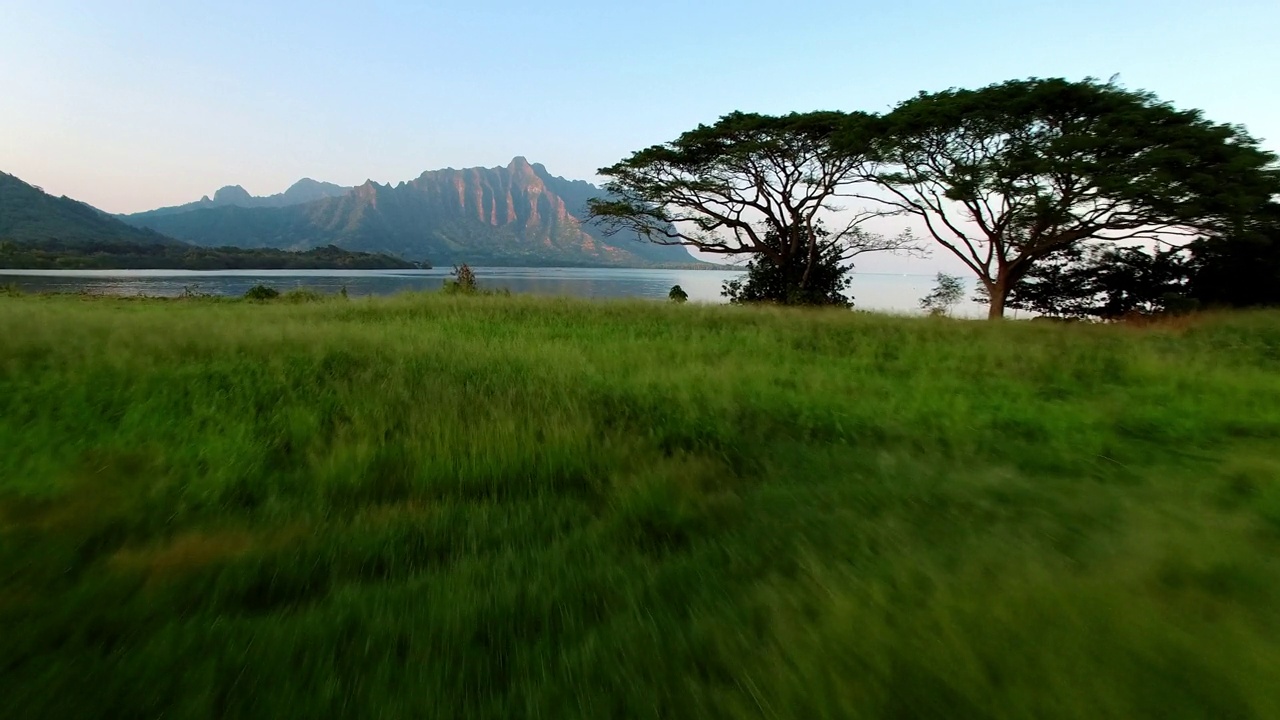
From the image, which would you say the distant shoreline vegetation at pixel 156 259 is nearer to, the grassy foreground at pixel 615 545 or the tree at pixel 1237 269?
the grassy foreground at pixel 615 545

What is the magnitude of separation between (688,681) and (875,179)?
23132 mm

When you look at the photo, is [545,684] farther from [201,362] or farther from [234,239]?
[234,239]

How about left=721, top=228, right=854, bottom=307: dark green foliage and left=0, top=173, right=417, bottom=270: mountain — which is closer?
left=721, top=228, right=854, bottom=307: dark green foliage

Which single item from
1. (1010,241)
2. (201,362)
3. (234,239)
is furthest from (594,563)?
(234,239)

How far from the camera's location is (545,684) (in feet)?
5.27

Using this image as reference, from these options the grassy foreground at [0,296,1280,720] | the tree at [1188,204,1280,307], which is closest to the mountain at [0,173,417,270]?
the grassy foreground at [0,296,1280,720]

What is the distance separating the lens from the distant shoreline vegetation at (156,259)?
206ft

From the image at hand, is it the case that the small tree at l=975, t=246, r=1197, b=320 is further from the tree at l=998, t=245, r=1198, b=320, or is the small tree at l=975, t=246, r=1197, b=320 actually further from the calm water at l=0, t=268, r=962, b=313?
the calm water at l=0, t=268, r=962, b=313

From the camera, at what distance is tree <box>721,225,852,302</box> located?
982 inches

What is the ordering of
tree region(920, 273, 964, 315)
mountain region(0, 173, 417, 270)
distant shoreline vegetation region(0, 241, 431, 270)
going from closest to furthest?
tree region(920, 273, 964, 315)
distant shoreline vegetation region(0, 241, 431, 270)
mountain region(0, 173, 417, 270)

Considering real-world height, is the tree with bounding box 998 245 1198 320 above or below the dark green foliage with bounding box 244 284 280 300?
above

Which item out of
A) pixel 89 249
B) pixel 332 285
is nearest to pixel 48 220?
pixel 89 249

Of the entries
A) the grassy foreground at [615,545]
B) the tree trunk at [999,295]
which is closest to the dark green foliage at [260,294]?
the grassy foreground at [615,545]

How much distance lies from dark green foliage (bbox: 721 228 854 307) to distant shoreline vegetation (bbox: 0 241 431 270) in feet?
255
